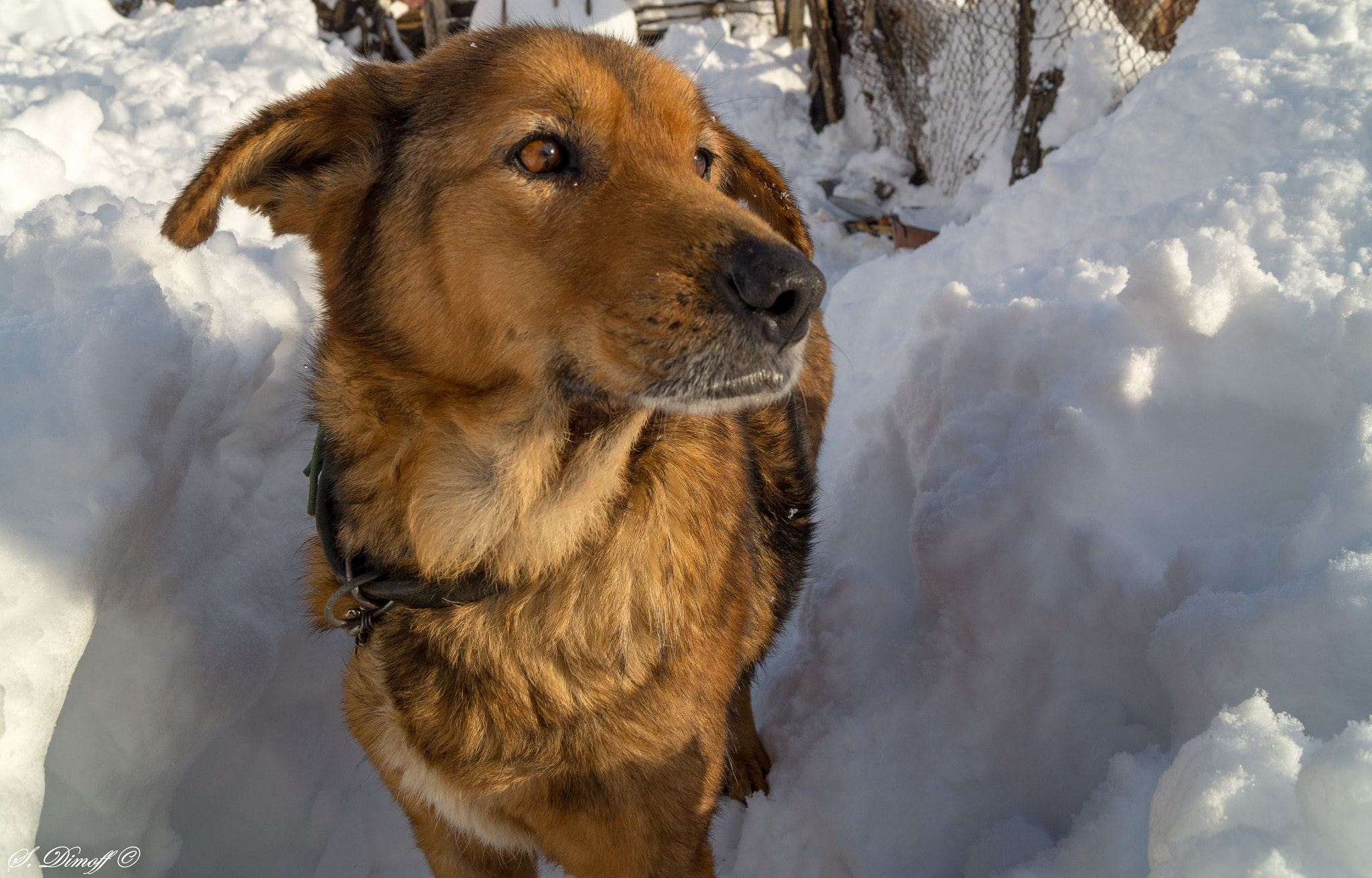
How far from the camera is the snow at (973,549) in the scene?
1775 mm

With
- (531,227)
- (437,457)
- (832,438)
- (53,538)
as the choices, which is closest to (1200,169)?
(832,438)

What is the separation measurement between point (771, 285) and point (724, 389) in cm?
22

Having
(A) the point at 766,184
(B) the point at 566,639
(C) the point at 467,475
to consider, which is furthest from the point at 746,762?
(A) the point at 766,184

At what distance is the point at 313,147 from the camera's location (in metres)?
1.85

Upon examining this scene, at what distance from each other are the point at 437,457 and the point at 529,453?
0.72ft

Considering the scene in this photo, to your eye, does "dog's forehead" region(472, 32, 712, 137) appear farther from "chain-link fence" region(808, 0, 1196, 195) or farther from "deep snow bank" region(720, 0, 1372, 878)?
"chain-link fence" region(808, 0, 1196, 195)

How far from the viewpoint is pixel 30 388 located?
7.08 feet

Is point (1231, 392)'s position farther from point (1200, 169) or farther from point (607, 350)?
point (607, 350)

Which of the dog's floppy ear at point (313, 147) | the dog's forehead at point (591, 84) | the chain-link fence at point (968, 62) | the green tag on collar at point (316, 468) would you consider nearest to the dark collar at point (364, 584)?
the green tag on collar at point (316, 468)

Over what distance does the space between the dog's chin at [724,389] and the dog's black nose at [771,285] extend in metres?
0.08

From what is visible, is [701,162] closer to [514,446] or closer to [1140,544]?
[514,446]

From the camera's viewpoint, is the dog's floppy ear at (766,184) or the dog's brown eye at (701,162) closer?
the dog's brown eye at (701,162)

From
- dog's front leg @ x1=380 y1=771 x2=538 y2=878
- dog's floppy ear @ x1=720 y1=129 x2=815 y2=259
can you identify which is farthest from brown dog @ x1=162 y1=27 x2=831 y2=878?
dog's floppy ear @ x1=720 y1=129 x2=815 y2=259

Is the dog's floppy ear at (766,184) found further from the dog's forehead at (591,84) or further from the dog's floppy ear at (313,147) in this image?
the dog's floppy ear at (313,147)
